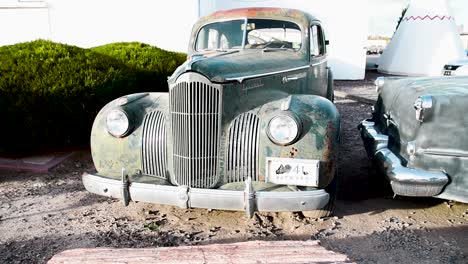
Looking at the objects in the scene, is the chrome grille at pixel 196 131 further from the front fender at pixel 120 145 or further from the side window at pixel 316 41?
the side window at pixel 316 41

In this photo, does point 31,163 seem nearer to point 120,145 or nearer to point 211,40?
point 120,145

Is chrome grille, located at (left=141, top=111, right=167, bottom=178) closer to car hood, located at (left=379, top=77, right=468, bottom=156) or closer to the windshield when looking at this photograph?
the windshield

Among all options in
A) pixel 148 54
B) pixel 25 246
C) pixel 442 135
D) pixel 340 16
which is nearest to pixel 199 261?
pixel 25 246

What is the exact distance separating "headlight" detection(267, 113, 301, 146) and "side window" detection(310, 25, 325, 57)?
191cm

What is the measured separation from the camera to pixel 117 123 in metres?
3.30

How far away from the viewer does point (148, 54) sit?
707 cm

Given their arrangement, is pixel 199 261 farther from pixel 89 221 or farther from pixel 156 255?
pixel 89 221

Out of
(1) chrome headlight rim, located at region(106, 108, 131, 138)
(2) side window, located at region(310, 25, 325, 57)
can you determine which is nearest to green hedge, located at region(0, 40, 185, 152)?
(1) chrome headlight rim, located at region(106, 108, 131, 138)

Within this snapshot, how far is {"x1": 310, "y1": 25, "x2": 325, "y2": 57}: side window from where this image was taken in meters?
4.64

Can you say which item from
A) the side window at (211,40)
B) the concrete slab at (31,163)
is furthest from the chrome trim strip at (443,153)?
the concrete slab at (31,163)

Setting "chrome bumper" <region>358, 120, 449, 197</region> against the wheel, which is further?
the wheel

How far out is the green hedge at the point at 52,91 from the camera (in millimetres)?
4820

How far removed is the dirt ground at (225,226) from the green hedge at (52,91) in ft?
2.91

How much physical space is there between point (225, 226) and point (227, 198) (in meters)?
0.69
